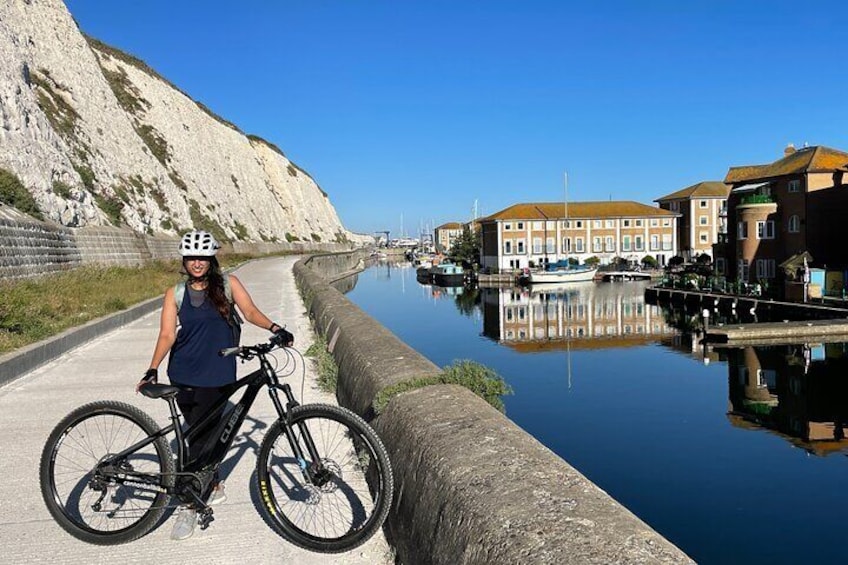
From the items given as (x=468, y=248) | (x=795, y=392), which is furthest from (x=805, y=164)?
(x=468, y=248)

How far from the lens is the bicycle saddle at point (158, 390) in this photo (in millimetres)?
4438

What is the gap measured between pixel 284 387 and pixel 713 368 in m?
29.4

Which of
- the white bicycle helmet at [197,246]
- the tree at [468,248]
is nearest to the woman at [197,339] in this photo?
the white bicycle helmet at [197,246]

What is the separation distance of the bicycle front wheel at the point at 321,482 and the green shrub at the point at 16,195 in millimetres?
23271

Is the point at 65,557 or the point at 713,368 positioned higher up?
the point at 65,557

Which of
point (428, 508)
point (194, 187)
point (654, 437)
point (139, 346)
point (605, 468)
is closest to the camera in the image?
point (428, 508)

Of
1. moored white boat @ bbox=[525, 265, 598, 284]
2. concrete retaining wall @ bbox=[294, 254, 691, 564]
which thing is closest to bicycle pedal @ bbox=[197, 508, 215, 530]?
concrete retaining wall @ bbox=[294, 254, 691, 564]

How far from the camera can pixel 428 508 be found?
3.75 m

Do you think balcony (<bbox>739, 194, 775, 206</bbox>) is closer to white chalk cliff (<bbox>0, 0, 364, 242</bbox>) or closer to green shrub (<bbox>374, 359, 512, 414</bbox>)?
white chalk cliff (<bbox>0, 0, 364, 242</bbox>)

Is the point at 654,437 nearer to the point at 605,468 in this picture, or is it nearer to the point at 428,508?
the point at 605,468

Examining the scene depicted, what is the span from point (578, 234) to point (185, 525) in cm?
9523

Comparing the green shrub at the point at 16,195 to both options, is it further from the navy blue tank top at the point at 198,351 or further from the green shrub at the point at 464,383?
the green shrub at the point at 464,383

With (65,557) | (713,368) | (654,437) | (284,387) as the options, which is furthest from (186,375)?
(713,368)

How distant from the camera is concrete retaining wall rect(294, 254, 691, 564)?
2.68 metres
